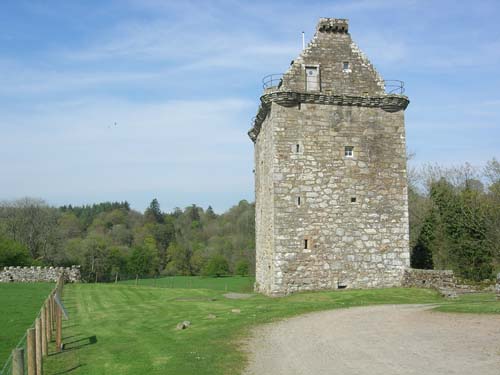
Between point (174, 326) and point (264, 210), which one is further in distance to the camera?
point (264, 210)

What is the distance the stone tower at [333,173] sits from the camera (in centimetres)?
2442

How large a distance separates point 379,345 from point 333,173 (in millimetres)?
14122

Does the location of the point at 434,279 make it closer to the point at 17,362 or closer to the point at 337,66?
the point at 337,66

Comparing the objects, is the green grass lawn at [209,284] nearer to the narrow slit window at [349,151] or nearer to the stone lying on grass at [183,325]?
the narrow slit window at [349,151]

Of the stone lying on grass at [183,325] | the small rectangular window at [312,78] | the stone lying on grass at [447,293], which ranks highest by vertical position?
the small rectangular window at [312,78]

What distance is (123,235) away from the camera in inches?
3871

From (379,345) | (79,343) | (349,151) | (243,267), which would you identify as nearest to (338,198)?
(349,151)

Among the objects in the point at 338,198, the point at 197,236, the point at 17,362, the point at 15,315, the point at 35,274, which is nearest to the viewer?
the point at 17,362

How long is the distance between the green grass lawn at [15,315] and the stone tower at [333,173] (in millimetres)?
10317

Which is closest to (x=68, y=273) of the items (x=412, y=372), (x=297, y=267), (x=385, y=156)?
(x=297, y=267)

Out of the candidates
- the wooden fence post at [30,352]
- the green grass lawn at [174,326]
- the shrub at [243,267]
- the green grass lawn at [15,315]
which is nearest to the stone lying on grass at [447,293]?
the green grass lawn at [174,326]

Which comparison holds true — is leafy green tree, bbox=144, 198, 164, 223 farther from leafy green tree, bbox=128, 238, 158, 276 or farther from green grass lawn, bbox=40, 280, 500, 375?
green grass lawn, bbox=40, 280, 500, 375

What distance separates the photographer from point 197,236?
101 metres

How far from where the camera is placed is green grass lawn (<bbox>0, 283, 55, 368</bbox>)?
48.3 ft
